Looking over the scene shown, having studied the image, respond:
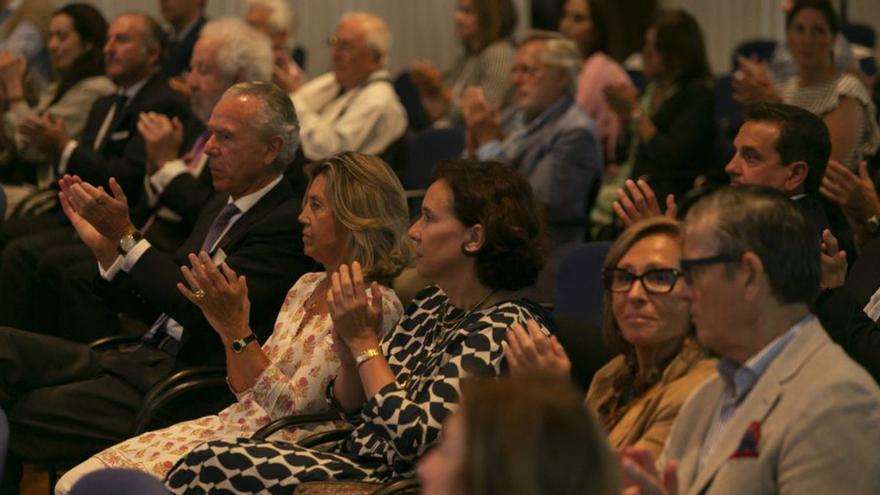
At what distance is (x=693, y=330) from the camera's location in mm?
3021

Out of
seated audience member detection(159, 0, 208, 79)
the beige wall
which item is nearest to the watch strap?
seated audience member detection(159, 0, 208, 79)

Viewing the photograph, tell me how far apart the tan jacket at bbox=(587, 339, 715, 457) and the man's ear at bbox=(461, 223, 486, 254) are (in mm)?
642

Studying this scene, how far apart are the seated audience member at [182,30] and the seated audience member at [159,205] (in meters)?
1.47

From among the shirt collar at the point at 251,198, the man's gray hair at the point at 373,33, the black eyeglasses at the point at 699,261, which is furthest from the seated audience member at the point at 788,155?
the man's gray hair at the point at 373,33

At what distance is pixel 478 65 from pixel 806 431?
5.50 metres

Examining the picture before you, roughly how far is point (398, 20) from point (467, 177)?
268 inches

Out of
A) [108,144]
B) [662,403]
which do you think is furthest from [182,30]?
[662,403]

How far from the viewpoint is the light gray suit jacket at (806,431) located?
247 centimetres

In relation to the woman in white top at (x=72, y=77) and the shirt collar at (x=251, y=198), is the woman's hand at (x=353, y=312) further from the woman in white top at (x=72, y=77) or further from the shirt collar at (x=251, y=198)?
the woman in white top at (x=72, y=77)

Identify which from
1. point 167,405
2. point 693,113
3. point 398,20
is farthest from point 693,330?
point 398,20

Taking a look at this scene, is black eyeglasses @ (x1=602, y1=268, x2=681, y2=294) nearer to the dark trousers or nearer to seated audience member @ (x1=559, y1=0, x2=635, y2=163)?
the dark trousers

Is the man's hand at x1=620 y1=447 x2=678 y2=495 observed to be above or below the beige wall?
above

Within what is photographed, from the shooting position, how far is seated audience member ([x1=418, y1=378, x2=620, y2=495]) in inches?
72.1

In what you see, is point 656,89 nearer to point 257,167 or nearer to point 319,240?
point 257,167
